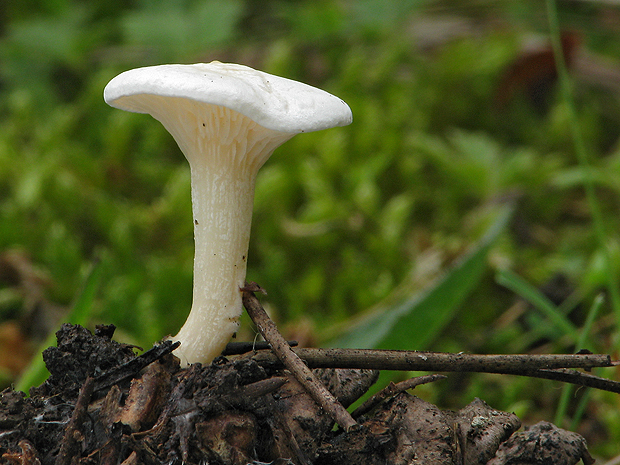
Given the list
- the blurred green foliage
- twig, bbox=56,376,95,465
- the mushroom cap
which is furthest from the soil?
the blurred green foliage

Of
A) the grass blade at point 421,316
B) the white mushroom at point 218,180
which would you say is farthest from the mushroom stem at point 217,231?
the grass blade at point 421,316

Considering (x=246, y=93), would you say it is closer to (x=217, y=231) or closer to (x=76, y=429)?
(x=217, y=231)

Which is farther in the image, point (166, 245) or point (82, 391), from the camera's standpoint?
point (166, 245)

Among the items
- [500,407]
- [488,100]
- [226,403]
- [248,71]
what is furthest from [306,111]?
[488,100]

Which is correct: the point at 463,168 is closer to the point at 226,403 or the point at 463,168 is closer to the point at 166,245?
the point at 166,245

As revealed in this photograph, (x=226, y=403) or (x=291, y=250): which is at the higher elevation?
(x=291, y=250)

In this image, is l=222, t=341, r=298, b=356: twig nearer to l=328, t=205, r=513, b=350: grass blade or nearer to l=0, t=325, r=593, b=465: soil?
l=0, t=325, r=593, b=465: soil

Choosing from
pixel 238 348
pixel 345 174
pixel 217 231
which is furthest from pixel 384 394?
pixel 345 174
